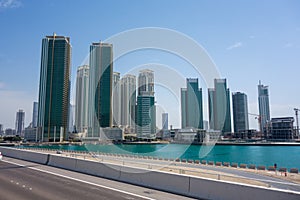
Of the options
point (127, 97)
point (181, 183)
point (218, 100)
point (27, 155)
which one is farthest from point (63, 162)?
point (218, 100)

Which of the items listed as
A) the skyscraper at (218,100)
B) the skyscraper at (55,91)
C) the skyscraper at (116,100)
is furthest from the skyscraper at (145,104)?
the skyscraper at (55,91)

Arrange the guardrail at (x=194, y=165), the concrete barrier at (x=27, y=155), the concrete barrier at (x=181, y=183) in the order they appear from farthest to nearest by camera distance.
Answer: the concrete barrier at (x=27, y=155), the guardrail at (x=194, y=165), the concrete barrier at (x=181, y=183)

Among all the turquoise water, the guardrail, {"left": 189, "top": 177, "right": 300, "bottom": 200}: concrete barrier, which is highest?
{"left": 189, "top": 177, "right": 300, "bottom": 200}: concrete barrier

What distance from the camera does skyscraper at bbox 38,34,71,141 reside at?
582 feet

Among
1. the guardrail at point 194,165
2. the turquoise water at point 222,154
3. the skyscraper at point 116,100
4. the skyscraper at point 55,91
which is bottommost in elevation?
the turquoise water at point 222,154

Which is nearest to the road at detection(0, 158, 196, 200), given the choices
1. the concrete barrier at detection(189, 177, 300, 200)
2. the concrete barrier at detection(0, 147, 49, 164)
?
the concrete barrier at detection(189, 177, 300, 200)

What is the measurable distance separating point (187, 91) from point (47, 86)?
17791 cm

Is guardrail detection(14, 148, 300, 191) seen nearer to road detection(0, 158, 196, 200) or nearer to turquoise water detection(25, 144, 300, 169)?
turquoise water detection(25, 144, 300, 169)

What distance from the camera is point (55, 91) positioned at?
579ft

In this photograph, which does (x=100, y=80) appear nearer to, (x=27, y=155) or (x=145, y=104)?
(x=145, y=104)

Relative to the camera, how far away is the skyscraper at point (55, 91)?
582 ft

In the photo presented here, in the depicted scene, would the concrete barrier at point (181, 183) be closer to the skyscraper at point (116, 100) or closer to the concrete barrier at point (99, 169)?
the concrete barrier at point (99, 169)

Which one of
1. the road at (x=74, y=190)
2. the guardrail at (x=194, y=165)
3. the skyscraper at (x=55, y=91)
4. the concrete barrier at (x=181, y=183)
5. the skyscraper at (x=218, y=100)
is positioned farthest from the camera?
the skyscraper at (x=55, y=91)

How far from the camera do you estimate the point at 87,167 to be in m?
19.5
